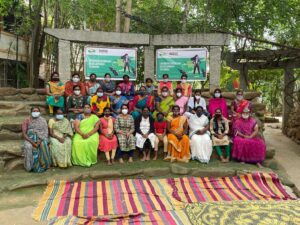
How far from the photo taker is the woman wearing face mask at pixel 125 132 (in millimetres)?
6844

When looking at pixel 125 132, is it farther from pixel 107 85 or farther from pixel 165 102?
pixel 107 85

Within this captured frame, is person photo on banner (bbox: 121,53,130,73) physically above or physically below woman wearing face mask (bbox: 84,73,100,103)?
above

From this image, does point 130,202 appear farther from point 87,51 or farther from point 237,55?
point 237,55

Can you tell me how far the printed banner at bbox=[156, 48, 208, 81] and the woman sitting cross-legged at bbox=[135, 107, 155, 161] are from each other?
105 inches

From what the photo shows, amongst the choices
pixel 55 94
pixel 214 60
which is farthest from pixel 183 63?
pixel 55 94

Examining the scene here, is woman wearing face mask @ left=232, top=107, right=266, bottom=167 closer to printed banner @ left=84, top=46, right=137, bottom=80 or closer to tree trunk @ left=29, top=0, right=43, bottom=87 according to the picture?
printed banner @ left=84, top=46, right=137, bottom=80

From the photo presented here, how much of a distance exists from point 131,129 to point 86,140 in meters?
1.03

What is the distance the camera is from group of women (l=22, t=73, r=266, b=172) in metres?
6.53

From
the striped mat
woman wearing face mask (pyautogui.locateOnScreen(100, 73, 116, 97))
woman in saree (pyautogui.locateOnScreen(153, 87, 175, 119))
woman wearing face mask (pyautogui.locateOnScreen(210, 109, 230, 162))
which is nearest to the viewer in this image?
the striped mat

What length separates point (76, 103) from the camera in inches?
302

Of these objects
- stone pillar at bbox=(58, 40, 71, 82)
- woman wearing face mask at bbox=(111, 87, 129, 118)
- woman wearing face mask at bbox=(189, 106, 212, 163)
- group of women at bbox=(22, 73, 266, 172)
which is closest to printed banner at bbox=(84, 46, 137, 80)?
stone pillar at bbox=(58, 40, 71, 82)

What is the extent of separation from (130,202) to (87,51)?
5.41 m

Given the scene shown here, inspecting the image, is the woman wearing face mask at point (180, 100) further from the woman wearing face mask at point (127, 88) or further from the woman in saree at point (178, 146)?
the woman wearing face mask at point (127, 88)

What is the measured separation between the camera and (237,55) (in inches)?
436
